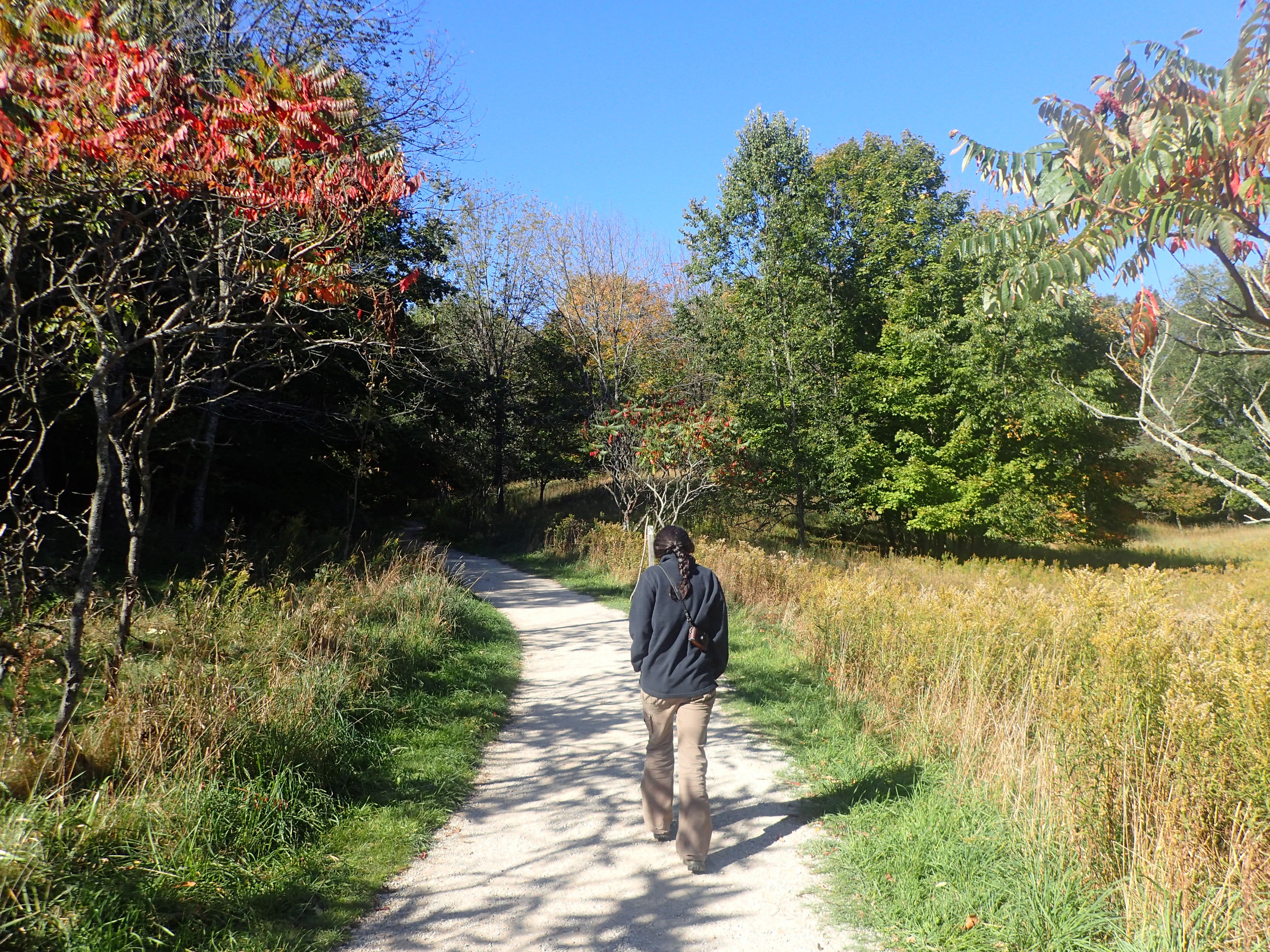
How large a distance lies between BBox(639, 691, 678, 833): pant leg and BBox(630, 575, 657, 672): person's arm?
245 millimetres

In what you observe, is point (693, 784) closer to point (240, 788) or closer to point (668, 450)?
point (240, 788)

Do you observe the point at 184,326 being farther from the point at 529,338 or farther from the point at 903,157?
the point at 903,157

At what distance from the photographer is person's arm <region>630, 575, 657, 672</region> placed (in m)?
4.12

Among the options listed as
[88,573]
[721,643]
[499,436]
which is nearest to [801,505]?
[499,436]

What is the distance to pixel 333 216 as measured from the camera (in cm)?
490

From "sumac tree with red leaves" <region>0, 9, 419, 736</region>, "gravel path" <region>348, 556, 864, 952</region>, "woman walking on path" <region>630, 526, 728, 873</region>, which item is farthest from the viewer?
"woman walking on path" <region>630, 526, 728, 873</region>

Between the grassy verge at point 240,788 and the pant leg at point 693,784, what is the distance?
1501mm

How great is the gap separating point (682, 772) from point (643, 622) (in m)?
0.83

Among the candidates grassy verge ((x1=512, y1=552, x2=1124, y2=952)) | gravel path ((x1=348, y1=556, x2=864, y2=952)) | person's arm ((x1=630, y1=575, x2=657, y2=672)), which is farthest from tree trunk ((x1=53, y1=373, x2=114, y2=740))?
grassy verge ((x1=512, y1=552, x2=1124, y2=952))

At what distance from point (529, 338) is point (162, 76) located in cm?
2335

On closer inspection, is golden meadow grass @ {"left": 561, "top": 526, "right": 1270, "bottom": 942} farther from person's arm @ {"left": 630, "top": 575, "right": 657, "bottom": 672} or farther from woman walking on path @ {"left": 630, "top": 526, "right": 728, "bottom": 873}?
person's arm @ {"left": 630, "top": 575, "right": 657, "bottom": 672}

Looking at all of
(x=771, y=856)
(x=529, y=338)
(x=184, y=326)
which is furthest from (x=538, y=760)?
(x=529, y=338)

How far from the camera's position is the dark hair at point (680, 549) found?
13.5ft

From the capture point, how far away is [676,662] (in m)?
4.02
